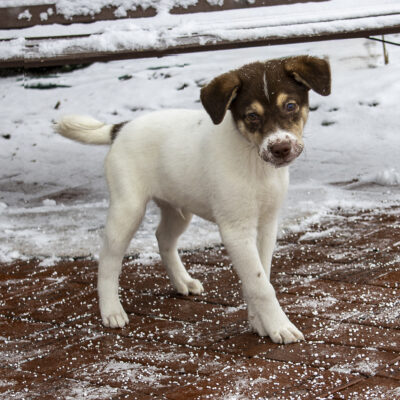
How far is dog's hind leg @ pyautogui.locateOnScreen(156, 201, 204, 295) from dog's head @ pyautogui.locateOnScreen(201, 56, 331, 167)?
968mm

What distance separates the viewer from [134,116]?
29.5ft

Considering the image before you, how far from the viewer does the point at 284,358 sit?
3.26m

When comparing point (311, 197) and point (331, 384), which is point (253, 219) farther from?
point (311, 197)

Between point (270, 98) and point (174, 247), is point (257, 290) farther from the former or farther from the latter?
point (174, 247)

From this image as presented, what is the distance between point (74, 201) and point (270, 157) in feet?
13.0

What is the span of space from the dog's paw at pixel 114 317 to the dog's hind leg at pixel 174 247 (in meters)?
0.47

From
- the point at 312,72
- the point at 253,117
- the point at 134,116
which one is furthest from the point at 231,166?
the point at 134,116

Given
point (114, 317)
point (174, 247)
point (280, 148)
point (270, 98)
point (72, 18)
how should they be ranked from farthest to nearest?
point (72, 18) → point (174, 247) → point (114, 317) → point (270, 98) → point (280, 148)

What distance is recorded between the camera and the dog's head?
338 cm

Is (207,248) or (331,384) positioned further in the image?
(207,248)

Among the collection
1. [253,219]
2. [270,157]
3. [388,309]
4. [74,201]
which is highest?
[270,157]

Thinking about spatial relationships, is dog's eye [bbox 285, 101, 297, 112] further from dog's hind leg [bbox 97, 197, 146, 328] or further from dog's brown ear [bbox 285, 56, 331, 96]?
dog's hind leg [bbox 97, 197, 146, 328]

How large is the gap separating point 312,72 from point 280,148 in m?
0.45

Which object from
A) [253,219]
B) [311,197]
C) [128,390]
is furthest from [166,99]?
[128,390]
